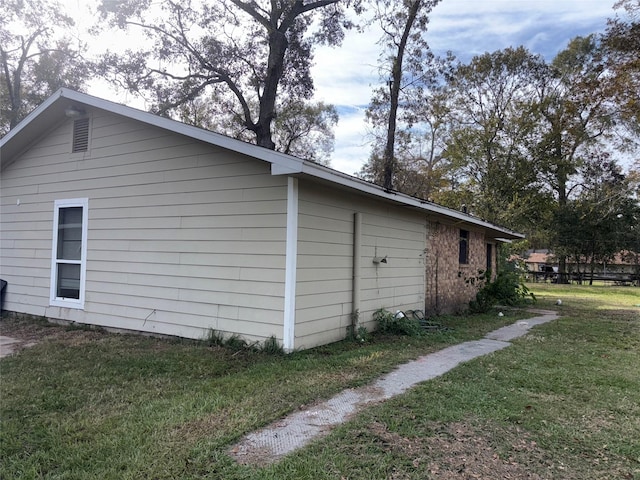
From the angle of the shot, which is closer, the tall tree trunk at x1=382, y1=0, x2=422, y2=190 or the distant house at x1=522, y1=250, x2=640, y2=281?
the tall tree trunk at x1=382, y1=0, x2=422, y2=190

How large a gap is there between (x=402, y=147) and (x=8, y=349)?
19.2 m

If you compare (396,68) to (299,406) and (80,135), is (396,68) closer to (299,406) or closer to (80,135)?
(80,135)

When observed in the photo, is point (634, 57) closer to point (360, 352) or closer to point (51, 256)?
point (360, 352)

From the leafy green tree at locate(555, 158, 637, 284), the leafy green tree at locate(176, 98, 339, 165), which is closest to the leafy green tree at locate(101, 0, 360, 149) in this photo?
the leafy green tree at locate(176, 98, 339, 165)

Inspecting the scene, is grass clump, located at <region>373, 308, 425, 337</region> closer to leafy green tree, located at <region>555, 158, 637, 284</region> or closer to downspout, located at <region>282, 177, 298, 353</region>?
downspout, located at <region>282, 177, 298, 353</region>

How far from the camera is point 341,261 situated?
6.36m

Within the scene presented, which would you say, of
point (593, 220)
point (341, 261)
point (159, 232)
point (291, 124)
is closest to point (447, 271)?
point (341, 261)

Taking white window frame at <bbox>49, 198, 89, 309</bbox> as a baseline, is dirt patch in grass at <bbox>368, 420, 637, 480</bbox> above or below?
below

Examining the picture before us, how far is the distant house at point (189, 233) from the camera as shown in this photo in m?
5.57

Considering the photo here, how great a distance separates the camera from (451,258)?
1024cm

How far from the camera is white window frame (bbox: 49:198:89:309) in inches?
289

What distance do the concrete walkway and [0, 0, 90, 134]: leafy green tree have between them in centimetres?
1919

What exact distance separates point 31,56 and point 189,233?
69.4ft

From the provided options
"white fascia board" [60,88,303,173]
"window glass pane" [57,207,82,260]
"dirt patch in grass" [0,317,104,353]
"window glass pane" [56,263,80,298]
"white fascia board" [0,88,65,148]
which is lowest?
"dirt patch in grass" [0,317,104,353]
